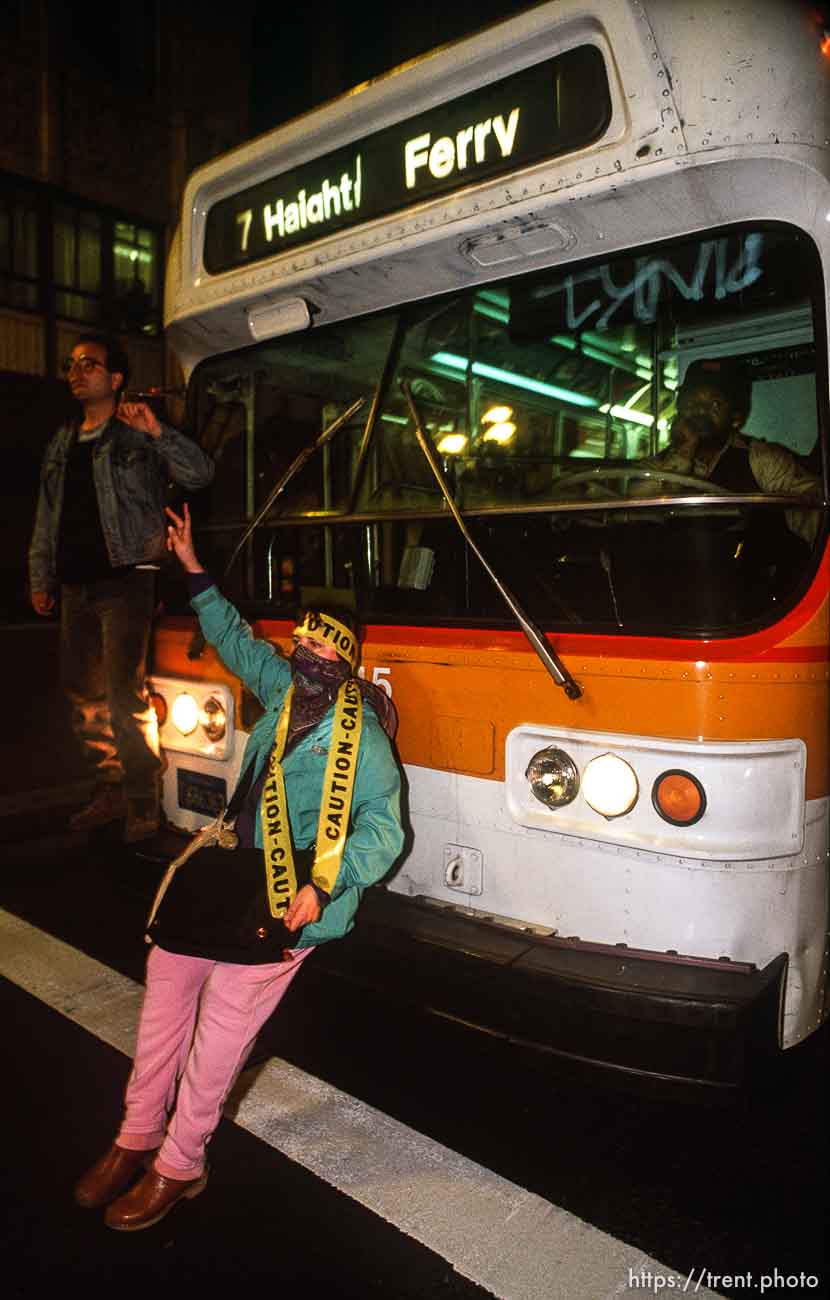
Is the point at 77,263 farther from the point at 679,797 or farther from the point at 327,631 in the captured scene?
the point at 679,797

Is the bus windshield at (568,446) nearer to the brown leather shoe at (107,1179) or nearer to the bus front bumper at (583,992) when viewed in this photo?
the bus front bumper at (583,992)

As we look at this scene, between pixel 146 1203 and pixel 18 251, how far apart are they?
15.5 metres

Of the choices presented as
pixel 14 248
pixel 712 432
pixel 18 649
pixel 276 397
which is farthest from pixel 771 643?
pixel 14 248

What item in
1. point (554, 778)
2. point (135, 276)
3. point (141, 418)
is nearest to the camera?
point (554, 778)

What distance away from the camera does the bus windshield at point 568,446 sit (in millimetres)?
2742

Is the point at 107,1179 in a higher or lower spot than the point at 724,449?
lower

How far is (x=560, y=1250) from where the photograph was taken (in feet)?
7.66

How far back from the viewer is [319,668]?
8.87 ft

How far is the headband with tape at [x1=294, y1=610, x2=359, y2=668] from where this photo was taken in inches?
106

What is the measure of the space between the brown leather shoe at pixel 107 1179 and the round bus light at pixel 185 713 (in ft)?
5.20

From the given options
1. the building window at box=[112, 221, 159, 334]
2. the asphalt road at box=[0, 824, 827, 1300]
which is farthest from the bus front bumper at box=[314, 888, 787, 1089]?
the building window at box=[112, 221, 159, 334]

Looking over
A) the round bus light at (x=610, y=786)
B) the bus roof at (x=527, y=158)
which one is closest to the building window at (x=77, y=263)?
the bus roof at (x=527, y=158)

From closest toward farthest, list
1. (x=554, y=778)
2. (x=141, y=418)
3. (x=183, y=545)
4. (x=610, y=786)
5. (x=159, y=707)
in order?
(x=610, y=786) → (x=554, y=778) → (x=183, y=545) → (x=141, y=418) → (x=159, y=707)

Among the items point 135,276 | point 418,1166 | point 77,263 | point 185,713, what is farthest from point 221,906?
point 135,276
